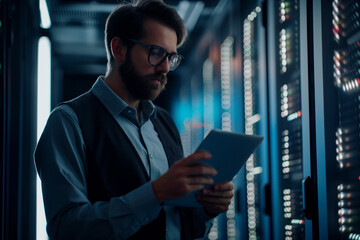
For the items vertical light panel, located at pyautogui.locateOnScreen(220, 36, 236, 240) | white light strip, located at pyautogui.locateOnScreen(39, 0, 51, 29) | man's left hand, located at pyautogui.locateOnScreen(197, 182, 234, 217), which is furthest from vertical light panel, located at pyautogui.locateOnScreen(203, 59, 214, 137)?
man's left hand, located at pyautogui.locateOnScreen(197, 182, 234, 217)

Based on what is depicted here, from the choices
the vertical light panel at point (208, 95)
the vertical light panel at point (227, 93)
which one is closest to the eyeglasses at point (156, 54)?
the vertical light panel at point (227, 93)

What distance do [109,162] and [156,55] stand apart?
0.43m

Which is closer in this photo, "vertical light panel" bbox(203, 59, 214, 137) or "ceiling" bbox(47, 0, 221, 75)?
"vertical light panel" bbox(203, 59, 214, 137)

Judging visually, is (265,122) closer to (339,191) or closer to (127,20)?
(339,191)

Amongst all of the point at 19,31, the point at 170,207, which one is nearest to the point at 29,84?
the point at 19,31

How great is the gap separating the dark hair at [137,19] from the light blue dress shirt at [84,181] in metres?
0.22

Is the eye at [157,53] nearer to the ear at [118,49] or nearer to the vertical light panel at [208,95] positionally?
the ear at [118,49]

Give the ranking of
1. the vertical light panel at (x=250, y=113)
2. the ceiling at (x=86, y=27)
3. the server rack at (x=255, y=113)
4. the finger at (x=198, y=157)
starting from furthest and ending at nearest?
1. the ceiling at (x=86, y=27)
2. the vertical light panel at (x=250, y=113)
3. the server rack at (x=255, y=113)
4. the finger at (x=198, y=157)

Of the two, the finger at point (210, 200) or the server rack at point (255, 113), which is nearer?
the finger at point (210, 200)

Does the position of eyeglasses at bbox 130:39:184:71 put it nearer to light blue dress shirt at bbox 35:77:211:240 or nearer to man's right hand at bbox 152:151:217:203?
light blue dress shirt at bbox 35:77:211:240

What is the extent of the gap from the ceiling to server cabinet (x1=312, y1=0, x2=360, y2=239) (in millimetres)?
2464

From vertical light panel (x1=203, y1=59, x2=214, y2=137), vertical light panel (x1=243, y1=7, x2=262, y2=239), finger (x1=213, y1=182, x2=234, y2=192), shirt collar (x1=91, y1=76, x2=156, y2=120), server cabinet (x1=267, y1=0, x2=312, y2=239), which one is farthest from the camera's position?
vertical light panel (x1=203, y1=59, x2=214, y2=137)

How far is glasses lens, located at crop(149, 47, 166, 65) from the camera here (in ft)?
4.66

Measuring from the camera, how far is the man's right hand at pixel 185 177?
3.34ft
